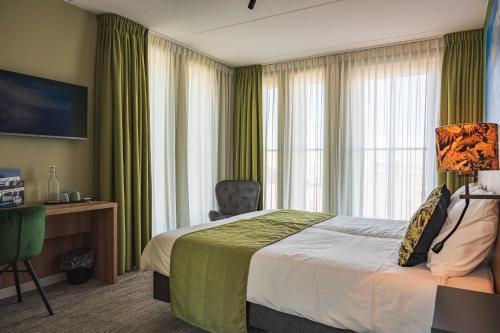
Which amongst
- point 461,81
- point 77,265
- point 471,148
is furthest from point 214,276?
point 461,81

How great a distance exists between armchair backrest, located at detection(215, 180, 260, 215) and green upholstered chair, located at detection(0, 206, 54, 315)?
7.86 ft

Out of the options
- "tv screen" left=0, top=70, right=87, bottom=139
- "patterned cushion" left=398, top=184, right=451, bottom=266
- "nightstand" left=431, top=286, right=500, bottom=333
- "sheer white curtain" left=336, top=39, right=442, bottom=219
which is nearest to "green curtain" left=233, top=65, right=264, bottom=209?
"sheer white curtain" left=336, top=39, right=442, bottom=219

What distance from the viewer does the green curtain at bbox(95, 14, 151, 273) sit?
332cm

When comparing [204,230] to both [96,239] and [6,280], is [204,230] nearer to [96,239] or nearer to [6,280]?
[96,239]

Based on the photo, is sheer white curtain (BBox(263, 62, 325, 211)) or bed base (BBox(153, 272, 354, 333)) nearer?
bed base (BBox(153, 272, 354, 333))

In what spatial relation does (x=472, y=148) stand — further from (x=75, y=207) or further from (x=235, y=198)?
(x=235, y=198)

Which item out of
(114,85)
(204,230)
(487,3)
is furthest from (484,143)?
(114,85)

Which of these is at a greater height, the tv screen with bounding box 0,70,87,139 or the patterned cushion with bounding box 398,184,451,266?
the tv screen with bounding box 0,70,87,139

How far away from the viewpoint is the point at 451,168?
4.90 feet

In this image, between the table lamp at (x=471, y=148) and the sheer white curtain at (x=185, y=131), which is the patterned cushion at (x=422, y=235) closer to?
the table lamp at (x=471, y=148)

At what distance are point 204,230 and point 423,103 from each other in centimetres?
327

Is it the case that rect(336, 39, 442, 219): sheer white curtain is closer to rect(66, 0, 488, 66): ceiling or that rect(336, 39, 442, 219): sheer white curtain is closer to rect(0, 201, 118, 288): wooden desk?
rect(66, 0, 488, 66): ceiling

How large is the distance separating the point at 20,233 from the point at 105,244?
970 millimetres

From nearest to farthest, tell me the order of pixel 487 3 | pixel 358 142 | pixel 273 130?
pixel 487 3
pixel 358 142
pixel 273 130
